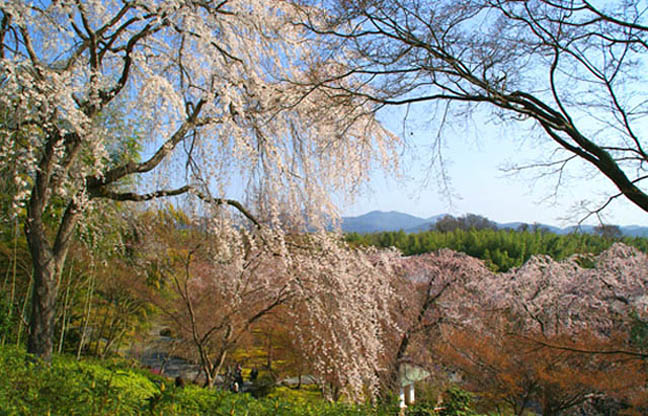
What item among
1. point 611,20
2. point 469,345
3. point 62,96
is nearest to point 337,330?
point 62,96

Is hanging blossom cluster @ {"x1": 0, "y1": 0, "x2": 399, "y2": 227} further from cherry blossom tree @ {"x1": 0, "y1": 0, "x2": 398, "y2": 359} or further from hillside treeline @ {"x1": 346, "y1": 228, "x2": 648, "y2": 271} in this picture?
hillside treeline @ {"x1": 346, "y1": 228, "x2": 648, "y2": 271}

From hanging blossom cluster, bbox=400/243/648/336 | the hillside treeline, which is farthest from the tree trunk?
the hillside treeline

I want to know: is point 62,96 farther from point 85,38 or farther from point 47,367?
point 47,367

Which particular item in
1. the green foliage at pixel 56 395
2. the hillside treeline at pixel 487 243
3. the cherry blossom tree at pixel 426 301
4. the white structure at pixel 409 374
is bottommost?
the white structure at pixel 409 374

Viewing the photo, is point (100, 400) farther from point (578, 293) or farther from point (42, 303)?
point (578, 293)

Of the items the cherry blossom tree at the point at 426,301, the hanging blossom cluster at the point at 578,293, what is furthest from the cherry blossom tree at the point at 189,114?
the hanging blossom cluster at the point at 578,293

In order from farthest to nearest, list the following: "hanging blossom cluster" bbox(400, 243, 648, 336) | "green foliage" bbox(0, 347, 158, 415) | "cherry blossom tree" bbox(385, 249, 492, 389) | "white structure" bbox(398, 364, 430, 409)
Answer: "white structure" bbox(398, 364, 430, 409) → "cherry blossom tree" bbox(385, 249, 492, 389) → "hanging blossom cluster" bbox(400, 243, 648, 336) → "green foliage" bbox(0, 347, 158, 415)

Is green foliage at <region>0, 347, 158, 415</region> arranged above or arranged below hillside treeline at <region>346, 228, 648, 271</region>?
below

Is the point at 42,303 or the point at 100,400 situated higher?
the point at 42,303

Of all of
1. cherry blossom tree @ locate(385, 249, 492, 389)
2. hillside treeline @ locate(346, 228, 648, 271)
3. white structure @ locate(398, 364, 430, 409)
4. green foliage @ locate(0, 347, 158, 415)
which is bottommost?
white structure @ locate(398, 364, 430, 409)

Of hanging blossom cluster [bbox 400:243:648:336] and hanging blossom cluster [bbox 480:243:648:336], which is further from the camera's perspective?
hanging blossom cluster [bbox 400:243:648:336]

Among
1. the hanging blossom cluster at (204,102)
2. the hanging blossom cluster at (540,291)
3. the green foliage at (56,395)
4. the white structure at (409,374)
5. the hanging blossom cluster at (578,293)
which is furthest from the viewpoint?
the white structure at (409,374)

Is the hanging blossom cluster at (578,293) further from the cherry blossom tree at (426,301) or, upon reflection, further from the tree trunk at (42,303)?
the tree trunk at (42,303)

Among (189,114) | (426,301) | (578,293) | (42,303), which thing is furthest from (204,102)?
(578,293)
